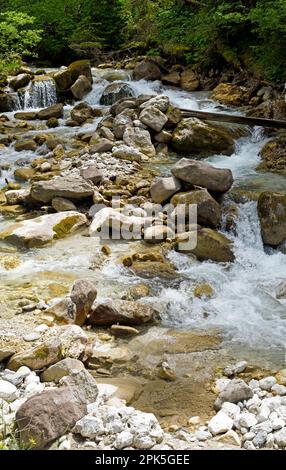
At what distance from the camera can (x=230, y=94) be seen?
13953mm

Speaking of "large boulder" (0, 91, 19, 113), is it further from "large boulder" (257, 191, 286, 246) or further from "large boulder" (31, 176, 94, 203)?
"large boulder" (257, 191, 286, 246)

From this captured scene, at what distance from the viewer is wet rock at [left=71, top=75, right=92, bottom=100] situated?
15.2 metres

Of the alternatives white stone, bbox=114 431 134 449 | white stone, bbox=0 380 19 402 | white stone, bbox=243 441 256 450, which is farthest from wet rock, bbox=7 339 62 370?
white stone, bbox=243 441 256 450

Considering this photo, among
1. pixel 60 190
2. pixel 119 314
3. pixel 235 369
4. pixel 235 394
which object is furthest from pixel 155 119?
pixel 235 394

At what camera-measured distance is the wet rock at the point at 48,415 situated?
3.29 meters

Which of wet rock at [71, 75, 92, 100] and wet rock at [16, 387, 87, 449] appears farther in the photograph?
wet rock at [71, 75, 92, 100]

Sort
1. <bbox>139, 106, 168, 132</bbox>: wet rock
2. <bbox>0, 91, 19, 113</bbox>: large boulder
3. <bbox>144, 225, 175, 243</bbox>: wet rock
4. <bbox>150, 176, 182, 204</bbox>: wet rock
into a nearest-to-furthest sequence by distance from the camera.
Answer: <bbox>144, 225, 175, 243</bbox>: wet rock → <bbox>150, 176, 182, 204</bbox>: wet rock → <bbox>139, 106, 168, 132</bbox>: wet rock → <bbox>0, 91, 19, 113</bbox>: large boulder

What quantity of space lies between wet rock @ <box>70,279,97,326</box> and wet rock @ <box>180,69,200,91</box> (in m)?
11.7

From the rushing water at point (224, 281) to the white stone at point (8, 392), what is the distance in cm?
214

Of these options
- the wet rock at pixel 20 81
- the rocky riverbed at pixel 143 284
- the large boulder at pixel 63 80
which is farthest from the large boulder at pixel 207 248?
the wet rock at pixel 20 81

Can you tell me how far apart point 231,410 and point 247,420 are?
205 millimetres
